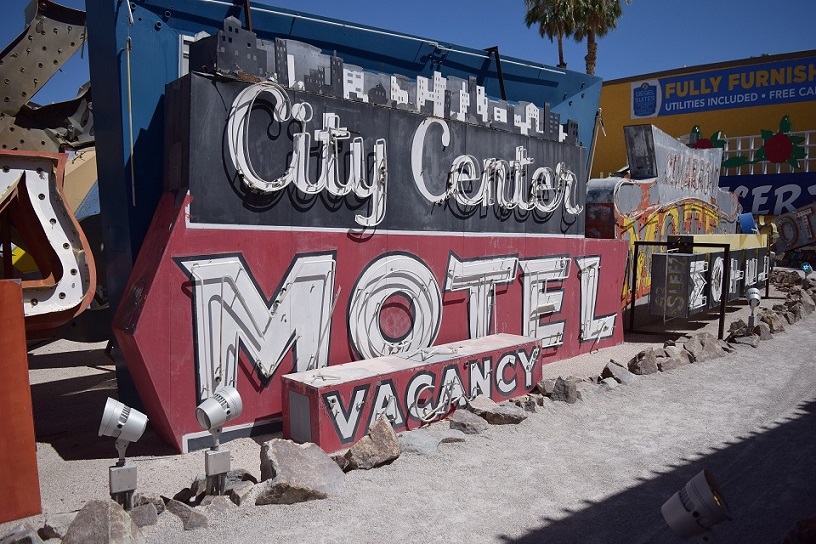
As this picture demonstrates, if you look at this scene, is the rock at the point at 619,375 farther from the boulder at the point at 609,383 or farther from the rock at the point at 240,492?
the rock at the point at 240,492

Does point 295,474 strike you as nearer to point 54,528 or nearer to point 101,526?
point 101,526

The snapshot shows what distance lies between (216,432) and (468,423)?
9.82 feet

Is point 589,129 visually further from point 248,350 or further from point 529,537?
point 529,537

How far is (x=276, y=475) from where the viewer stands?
5352mm

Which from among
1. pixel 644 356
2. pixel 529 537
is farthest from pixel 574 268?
pixel 529 537

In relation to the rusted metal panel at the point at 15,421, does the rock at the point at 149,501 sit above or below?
below

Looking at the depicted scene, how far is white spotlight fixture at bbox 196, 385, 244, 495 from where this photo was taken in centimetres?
514

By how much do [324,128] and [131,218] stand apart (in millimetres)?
2376

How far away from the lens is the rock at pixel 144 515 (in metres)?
4.72

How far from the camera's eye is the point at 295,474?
5398 millimetres

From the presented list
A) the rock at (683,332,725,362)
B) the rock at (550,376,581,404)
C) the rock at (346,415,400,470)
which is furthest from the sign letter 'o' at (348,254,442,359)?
the rock at (683,332,725,362)

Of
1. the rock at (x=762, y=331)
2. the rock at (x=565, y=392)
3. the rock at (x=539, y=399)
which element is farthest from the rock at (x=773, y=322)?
the rock at (x=539, y=399)

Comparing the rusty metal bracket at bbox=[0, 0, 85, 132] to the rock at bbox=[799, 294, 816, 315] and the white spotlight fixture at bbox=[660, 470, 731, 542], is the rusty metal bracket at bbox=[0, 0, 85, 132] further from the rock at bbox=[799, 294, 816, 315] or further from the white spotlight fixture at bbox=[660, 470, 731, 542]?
the rock at bbox=[799, 294, 816, 315]

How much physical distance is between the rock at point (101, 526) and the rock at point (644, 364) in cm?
776
